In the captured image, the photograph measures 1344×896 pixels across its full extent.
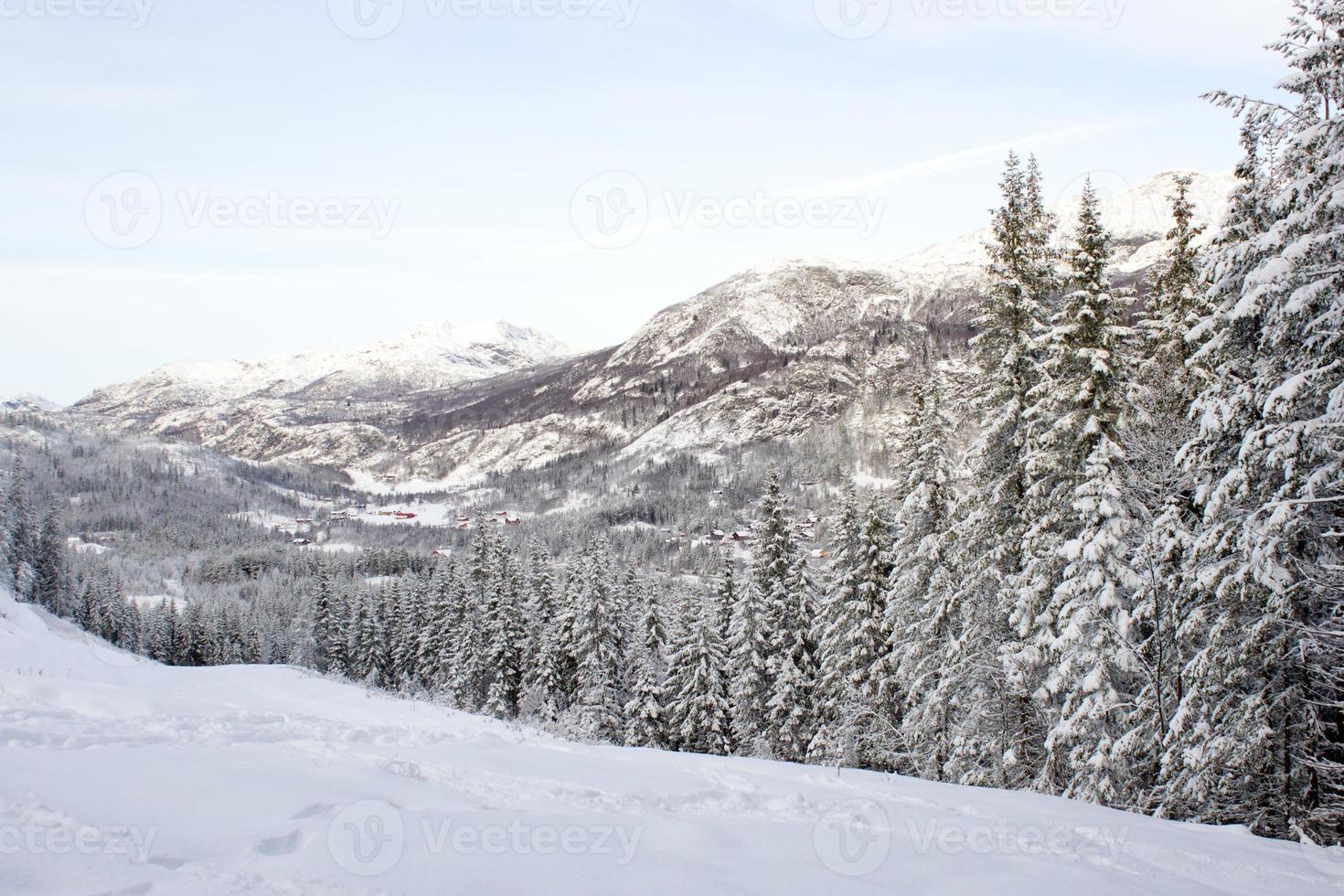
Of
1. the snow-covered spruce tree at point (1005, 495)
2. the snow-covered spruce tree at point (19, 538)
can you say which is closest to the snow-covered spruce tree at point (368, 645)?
the snow-covered spruce tree at point (19, 538)

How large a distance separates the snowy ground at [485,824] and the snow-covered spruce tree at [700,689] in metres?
23.8

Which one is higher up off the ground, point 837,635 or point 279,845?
point 279,845

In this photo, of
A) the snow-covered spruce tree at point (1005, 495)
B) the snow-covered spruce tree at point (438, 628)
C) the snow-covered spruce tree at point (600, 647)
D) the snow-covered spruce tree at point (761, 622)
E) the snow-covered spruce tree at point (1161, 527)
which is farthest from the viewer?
the snow-covered spruce tree at point (438, 628)

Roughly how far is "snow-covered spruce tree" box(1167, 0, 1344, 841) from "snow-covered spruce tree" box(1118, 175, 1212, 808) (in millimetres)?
951

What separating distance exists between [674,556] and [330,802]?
15911 cm

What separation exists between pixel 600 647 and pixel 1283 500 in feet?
110

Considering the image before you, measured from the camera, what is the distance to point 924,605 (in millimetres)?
22797

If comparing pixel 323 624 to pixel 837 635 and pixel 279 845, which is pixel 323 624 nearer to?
pixel 837 635

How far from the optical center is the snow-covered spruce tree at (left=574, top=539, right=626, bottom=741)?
3731 centimetres

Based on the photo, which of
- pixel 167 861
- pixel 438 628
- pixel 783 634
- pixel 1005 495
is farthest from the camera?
pixel 438 628

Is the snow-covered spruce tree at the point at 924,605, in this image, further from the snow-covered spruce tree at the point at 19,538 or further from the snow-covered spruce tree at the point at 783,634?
the snow-covered spruce tree at the point at 19,538

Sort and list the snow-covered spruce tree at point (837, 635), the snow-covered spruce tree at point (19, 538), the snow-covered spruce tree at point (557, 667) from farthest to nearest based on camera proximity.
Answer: the snow-covered spruce tree at point (19, 538) < the snow-covered spruce tree at point (557, 667) < the snow-covered spruce tree at point (837, 635)

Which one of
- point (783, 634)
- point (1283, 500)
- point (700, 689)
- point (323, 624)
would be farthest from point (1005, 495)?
point (323, 624)

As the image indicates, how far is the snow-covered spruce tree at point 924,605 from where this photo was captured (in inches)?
838
